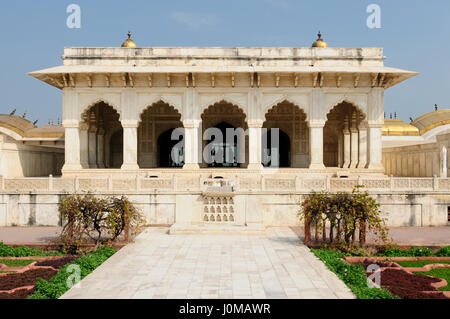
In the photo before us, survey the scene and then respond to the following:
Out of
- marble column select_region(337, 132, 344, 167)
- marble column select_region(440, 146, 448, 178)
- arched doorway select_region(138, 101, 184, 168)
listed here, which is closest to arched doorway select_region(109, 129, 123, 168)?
arched doorway select_region(138, 101, 184, 168)

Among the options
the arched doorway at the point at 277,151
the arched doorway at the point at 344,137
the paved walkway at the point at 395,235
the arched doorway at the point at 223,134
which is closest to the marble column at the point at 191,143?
the arched doorway at the point at 223,134

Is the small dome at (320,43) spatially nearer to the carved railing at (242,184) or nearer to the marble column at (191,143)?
the marble column at (191,143)

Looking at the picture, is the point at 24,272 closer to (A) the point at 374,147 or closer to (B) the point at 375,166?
(B) the point at 375,166

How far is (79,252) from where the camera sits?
301 inches

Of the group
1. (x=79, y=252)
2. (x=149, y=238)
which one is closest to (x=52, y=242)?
(x=79, y=252)

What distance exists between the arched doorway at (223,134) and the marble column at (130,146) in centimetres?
382

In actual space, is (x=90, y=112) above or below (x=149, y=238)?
above

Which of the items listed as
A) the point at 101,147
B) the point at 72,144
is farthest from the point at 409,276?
the point at 101,147

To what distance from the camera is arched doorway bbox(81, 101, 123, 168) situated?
17344 mm

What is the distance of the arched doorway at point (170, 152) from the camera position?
18.7 m

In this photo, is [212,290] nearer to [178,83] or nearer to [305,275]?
[305,275]

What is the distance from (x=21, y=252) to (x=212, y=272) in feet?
13.4

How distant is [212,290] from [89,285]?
1.73m
